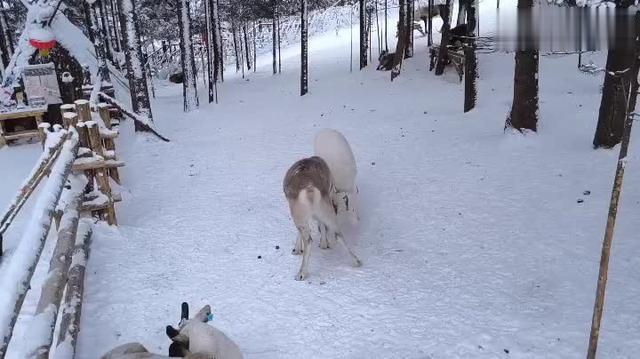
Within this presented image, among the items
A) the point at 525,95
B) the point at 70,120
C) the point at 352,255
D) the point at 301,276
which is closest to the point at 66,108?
the point at 70,120

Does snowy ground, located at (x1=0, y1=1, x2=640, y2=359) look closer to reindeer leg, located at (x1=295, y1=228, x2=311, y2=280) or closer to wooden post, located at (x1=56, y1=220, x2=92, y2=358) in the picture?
reindeer leg, located at (x1=295, y1=228, x2=311, y2=280)

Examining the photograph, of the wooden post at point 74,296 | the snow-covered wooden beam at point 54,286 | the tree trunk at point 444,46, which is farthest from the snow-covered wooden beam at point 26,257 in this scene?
the tree trunk at point 444,46

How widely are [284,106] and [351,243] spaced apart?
12.5m

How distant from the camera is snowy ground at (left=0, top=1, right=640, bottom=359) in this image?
516 cm

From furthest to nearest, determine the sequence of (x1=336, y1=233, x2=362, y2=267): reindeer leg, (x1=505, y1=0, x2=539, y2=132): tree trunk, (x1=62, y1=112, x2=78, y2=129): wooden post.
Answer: (x1=505, y1=0, x2=539, y2=132): tree trunk → (x1=62, y1=112, x2=78, y2=129): wooden post → (x1=336, y1=233, x2=362, y2=267): reindeer leg

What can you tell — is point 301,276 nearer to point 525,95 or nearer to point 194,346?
point 194,346

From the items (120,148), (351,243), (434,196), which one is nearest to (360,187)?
(434,196)

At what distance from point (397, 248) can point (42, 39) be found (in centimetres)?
1226

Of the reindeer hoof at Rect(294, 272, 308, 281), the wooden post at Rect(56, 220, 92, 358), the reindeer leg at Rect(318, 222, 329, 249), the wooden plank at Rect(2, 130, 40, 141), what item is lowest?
the reindeer hoof at Rect(294, 272, 308, 281)

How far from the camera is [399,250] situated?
711 cm

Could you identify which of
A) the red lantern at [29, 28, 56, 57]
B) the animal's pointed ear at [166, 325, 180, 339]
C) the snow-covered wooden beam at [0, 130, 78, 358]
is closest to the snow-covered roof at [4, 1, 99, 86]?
the red lantern at [29, 28, 56, 57]

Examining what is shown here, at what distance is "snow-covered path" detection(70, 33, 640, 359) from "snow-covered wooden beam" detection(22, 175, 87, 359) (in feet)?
2.17

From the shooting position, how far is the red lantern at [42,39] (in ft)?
46.9

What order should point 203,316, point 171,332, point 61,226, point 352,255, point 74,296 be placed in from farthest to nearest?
1. point 352,255
2. point 61,226
3. point 74,296
4. point 203,316
5. point 171,332
